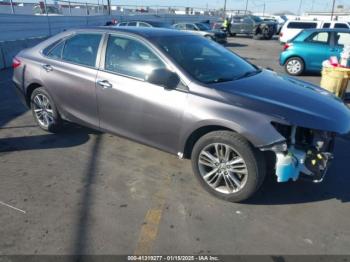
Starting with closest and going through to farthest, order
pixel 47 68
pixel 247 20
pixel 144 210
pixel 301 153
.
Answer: pixel 301 153 < pixel 144 210 < pixel 47 68 < pixel 247 20

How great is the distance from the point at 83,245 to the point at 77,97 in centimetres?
A: 228

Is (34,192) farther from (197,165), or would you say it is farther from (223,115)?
(223,115)

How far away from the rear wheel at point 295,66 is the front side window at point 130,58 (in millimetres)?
8336

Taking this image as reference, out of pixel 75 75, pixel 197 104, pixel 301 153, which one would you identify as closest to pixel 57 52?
pixel 75 75

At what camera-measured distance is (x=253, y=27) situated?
28969 mm

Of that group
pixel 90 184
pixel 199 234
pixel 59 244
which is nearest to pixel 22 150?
pixel 90 184

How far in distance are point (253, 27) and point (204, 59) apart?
26.7m

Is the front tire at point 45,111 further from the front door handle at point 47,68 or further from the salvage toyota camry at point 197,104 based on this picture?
the front door handle at point 47,68

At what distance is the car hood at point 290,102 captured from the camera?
3.22 metres

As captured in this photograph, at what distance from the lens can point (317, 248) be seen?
294 cm

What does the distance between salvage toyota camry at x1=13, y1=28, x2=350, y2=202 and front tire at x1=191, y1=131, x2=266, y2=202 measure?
10mm

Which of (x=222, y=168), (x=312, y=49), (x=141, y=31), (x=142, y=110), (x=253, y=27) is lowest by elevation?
(x=253, y=27)

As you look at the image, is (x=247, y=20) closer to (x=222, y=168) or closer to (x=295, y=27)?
(x=295, y=27)

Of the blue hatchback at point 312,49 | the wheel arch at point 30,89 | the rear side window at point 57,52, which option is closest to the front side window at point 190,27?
the blue hatchback at point 312,49
